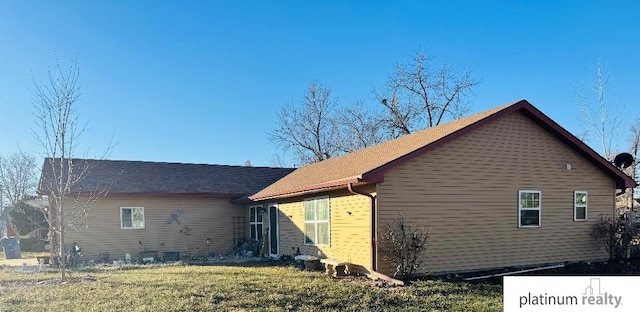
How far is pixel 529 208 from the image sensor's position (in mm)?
11555

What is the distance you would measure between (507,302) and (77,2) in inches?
448

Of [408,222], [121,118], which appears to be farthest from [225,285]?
[121,118]

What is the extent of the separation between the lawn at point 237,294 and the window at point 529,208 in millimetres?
3359

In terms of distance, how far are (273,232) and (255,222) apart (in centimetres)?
191

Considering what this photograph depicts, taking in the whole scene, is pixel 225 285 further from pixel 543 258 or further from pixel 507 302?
pixel 543 258

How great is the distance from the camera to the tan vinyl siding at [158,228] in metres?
15.7

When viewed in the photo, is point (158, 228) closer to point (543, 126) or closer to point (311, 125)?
point (543, 126)

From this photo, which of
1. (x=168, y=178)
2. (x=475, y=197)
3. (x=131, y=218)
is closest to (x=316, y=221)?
(x=475, y=197)

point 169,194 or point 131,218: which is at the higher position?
point 169,194

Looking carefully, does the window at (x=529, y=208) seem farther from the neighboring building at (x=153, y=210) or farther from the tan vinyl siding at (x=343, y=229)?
the neighboring building at (x=153, y=210)

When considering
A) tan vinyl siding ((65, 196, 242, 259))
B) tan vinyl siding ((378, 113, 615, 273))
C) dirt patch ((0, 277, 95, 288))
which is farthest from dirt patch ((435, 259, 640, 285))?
tan vinyl siding ((65, 196, 242, 259))

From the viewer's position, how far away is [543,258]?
11672 mm

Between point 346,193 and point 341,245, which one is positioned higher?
point 346,193

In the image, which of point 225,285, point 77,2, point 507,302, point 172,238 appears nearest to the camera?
point 507,302
